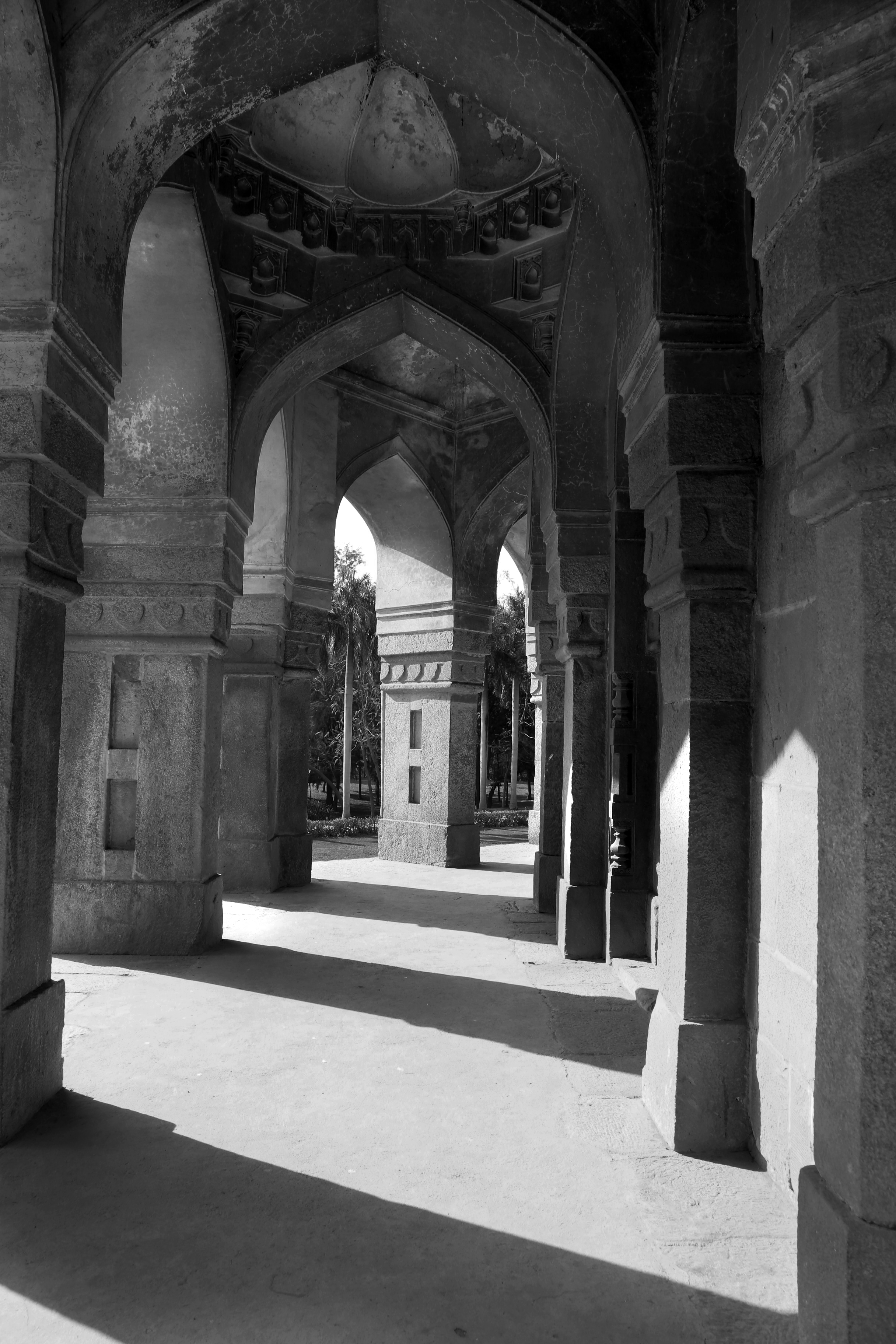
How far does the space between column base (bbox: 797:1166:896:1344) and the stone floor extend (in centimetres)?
37

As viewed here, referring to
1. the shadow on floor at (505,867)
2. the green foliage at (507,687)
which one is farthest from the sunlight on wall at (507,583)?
the shadow on floor at (505,867)

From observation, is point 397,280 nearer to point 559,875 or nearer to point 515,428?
point 515,428

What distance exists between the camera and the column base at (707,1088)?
3.11 metres

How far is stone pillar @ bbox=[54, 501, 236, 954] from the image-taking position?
605 cm

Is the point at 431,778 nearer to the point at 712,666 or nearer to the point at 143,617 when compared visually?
the point at 143,617

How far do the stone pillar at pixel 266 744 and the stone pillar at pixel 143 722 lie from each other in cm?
242

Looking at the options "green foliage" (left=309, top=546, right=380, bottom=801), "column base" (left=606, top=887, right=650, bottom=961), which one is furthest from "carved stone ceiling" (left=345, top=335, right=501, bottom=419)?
"green foliage" (left=309, top=546, right=380, bottom=801)

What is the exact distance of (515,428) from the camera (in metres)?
10.8

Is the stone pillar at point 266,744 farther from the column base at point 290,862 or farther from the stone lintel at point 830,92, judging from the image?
the stone lintel at point 830,92

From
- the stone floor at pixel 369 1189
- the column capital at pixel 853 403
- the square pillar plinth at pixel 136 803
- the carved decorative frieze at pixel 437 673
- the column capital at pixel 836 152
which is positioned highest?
the column capital at pixel 836 152

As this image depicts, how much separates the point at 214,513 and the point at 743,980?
4.53 meters

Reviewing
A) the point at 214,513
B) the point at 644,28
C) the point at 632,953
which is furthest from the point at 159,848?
the point at 644,28

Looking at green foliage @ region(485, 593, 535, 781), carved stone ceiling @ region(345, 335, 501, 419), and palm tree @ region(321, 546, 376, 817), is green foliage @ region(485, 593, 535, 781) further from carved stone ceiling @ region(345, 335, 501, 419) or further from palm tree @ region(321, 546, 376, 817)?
carved stone ceiling @ region(345, 335, 501, 419)

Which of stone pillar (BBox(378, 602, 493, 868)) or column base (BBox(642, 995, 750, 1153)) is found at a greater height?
stone pillar (BBox(378, 602, 493, 868))
